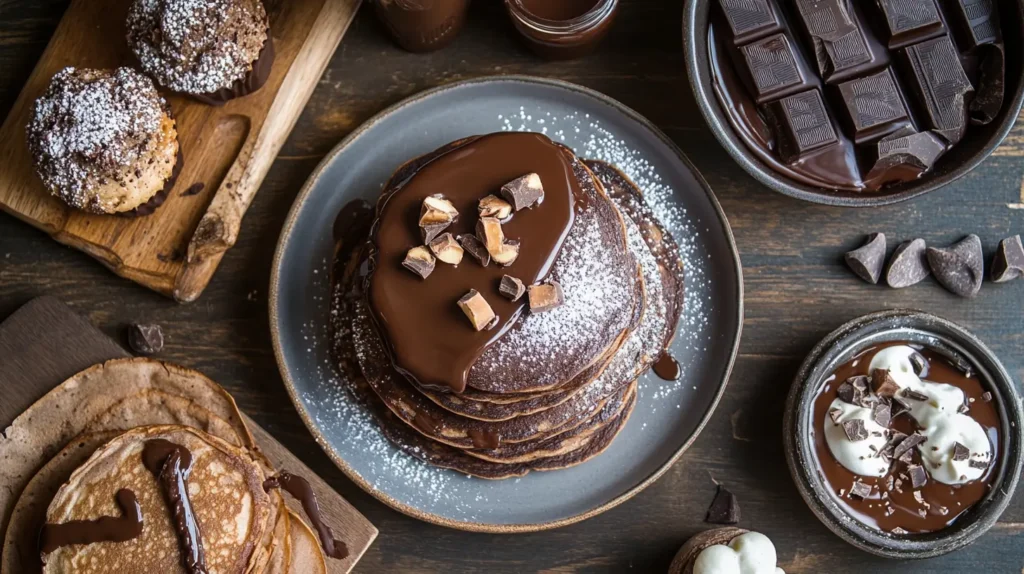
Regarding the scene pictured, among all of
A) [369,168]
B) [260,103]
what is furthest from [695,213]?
[260,103]

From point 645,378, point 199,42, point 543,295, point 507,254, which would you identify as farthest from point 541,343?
point 199,42

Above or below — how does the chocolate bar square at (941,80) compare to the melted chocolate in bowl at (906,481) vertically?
above

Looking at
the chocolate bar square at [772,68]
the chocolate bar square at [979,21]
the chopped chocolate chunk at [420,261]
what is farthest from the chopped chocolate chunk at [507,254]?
the chocolate bar square at [979,21]

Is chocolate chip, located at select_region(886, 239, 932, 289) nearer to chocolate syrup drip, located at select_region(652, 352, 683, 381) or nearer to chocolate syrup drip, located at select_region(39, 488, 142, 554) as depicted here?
chocolate syrup drip, located at select_region(652, 352, 683, 381)

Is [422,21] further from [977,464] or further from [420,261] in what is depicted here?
[977,464]

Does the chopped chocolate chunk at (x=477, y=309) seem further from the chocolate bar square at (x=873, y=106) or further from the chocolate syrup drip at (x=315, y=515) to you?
the chocolate bar square at (x=873, y=106)

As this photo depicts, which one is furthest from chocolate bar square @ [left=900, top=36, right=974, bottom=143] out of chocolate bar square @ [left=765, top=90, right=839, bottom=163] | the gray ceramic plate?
→ the gray ceramic plate

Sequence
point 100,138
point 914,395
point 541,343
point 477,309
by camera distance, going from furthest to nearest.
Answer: point 914,395 < point 100,138 < point 541,343 < point 477,309
